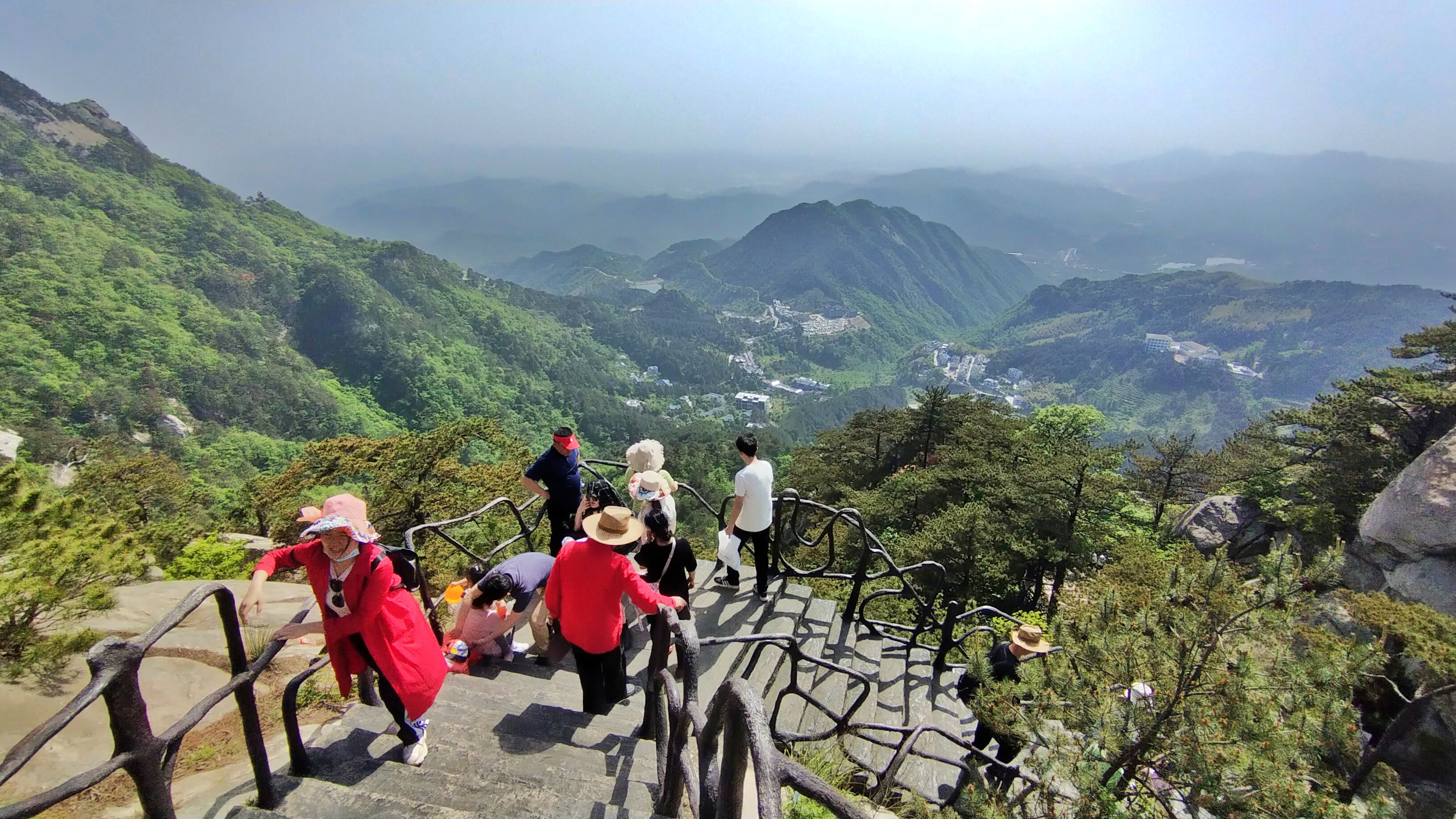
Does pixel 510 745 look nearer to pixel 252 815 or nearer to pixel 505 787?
pixel 505 787

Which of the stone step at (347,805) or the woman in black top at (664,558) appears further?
the woman in black top at (664,558)

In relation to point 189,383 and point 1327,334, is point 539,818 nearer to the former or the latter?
Answer: point 189,383

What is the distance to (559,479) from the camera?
17.7ft

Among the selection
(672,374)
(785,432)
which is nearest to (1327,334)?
(785,432)

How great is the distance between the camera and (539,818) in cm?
267

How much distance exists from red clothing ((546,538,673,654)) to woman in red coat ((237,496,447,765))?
756 millimetres

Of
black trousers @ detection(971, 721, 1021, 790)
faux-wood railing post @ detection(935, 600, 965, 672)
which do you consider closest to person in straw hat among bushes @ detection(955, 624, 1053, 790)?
black trousers @ detection(971, 721, 1021, 790)

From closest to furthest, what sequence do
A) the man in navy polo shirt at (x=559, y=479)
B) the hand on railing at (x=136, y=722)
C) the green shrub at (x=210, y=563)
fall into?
the hand on railing at (x=136, y=722) → the man in navy polo shirt at (x=559, y=479) → the green shrub at (x=210, y=563)

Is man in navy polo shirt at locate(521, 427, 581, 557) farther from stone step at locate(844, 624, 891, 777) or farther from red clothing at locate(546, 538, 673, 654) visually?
stone step at locate(844, 624, 891, 777)

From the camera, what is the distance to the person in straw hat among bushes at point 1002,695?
3908mm

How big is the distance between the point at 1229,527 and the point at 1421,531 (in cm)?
832

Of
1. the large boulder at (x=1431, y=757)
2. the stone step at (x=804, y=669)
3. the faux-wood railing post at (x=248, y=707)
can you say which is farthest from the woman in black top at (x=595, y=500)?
the large boulder at (x=1431, y=757)

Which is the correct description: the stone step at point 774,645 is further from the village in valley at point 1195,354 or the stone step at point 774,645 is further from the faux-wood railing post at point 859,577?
the village in valley at point 1195,354

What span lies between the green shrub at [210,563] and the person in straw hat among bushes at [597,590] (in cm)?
1015
